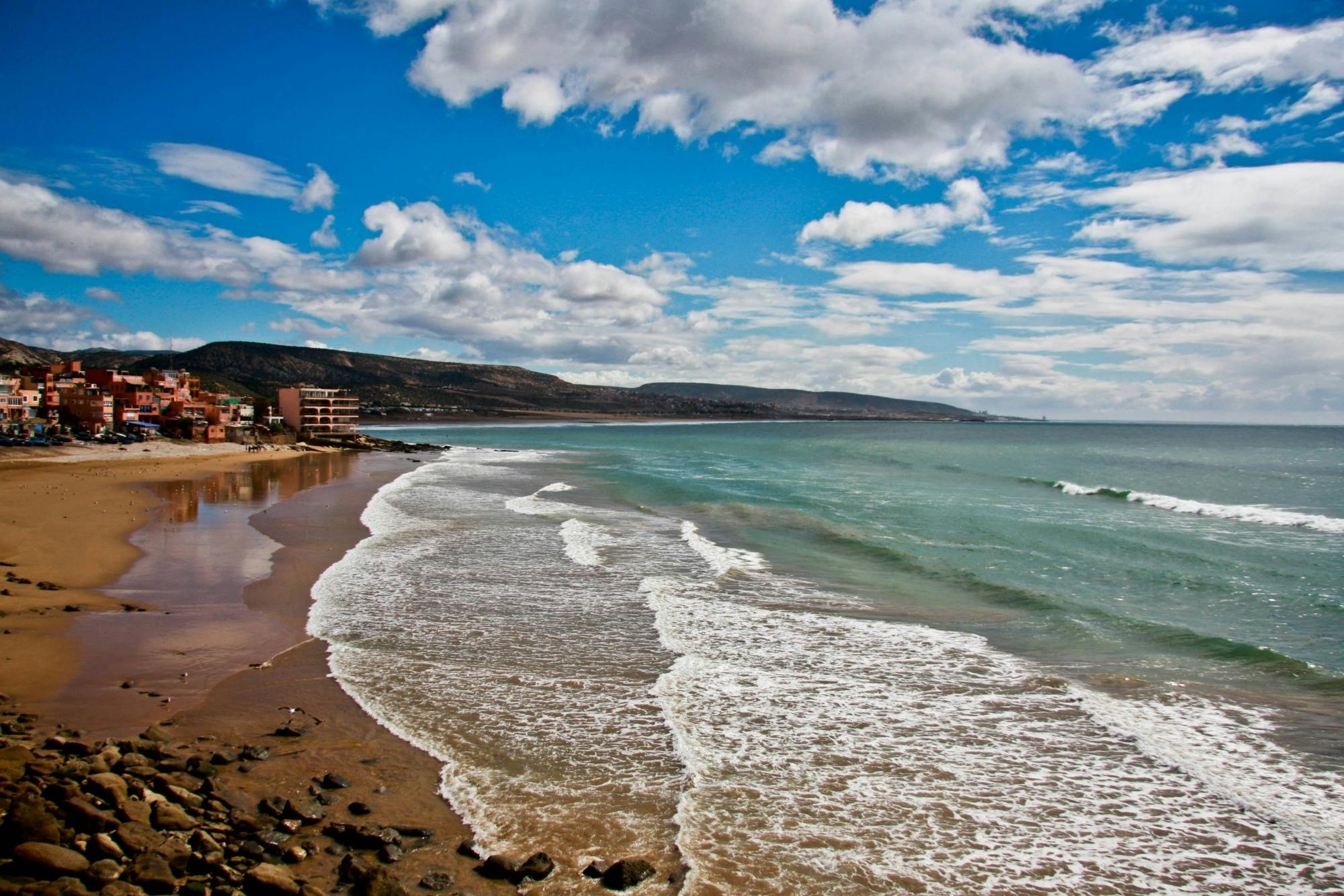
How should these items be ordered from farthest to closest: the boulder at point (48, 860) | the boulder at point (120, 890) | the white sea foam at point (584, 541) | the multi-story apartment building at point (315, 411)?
the multi-story apartment building at point (315, 411) < the white sea foam at point (584, 541) < the boulder at point (48, 860) < the boulder at point (120, 890)

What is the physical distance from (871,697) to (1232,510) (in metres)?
28.4

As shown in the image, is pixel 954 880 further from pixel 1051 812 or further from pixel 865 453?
pixel 865 453

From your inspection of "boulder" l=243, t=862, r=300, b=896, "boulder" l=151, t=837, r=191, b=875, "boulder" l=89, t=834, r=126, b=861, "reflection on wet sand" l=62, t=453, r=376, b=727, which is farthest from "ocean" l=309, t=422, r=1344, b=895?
"boulder" l=89, t=834, r=126, b=861

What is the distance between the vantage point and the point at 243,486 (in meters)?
36.0

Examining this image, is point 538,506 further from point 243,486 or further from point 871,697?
point 871,697

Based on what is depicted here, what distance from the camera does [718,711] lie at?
920 cm

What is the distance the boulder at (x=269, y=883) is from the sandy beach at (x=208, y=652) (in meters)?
0.25

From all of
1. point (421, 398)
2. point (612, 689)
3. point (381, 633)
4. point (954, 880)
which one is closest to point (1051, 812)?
point (954, 880)

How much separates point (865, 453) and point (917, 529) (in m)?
48.5

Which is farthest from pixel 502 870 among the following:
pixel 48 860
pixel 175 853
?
pixel 48 860

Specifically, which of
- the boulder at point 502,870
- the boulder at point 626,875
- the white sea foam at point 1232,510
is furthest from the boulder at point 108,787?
the white sea foam at point 1232,510

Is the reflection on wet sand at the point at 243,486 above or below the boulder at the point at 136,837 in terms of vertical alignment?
below

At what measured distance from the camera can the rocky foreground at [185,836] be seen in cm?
503

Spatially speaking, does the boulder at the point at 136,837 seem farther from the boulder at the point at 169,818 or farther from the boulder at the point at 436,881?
the boulder at the point at 436,881
